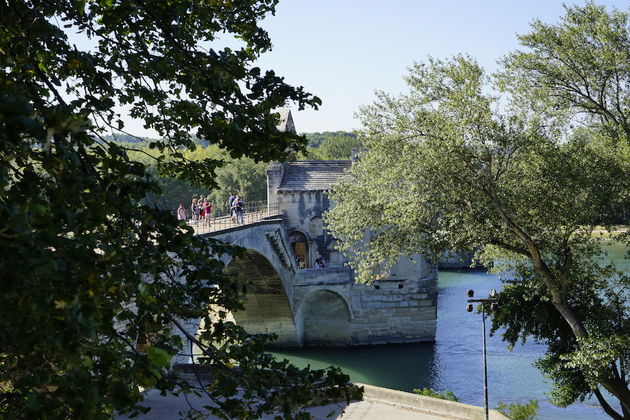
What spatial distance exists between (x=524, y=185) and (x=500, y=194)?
53 cm

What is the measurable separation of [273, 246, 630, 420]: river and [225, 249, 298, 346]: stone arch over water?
1.05m

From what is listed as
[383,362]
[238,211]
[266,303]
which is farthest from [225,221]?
[383,362]

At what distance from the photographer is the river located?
74.9 feet

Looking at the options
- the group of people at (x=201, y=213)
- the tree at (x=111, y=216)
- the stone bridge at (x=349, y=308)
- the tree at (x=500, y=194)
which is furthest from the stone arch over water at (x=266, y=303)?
the tree at (x=111, y=216)

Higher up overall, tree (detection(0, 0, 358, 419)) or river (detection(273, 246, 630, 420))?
tree (detection(0, 0, 358, 419))

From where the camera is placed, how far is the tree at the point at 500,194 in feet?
46.5

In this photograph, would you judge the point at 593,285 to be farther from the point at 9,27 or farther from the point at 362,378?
the point at 9,27

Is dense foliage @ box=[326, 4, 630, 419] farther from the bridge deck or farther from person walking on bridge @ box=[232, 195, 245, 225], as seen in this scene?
person walking on bridge @ box=[232, 195, 245, 225]

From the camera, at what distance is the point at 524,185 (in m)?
14.5

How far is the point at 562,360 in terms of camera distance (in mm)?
16047

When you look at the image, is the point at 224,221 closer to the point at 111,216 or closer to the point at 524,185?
the point at 524,185

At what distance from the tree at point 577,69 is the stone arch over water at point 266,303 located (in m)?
14.0

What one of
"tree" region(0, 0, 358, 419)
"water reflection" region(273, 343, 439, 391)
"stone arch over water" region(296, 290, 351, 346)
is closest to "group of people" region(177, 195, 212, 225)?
"water reflection" region(273, 343, 439, 391)

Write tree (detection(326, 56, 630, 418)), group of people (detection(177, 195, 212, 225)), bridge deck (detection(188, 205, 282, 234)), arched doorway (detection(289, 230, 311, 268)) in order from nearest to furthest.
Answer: tree (detection(326, 56, 630, 418)) < bridge deck (detection(188, 205, 282, 234)) < group of people (detection(177, 195, 212, 225)) < arched doorway (detection(289, 230, 311, 268))
